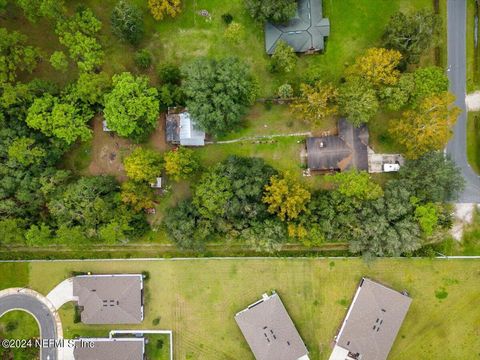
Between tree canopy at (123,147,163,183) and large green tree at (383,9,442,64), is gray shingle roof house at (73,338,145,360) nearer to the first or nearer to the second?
tree canopy at (123,147,163,183)

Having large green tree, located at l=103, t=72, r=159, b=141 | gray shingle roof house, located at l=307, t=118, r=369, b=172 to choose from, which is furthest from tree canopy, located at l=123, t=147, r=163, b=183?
gray shingle roof house, located at l=307, t=118, r=369, b=172

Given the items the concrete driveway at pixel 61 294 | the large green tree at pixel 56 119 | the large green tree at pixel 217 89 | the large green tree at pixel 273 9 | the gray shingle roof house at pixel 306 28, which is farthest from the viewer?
the concrete driveway at pixel 61 294

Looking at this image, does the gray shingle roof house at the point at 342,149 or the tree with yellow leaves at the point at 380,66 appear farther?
the gray shingle roof house at the point at 342,149

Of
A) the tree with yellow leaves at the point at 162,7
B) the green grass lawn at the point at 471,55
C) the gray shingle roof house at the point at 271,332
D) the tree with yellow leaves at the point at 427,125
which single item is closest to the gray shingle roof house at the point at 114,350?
the gray shingle roof house at the point at 271,332

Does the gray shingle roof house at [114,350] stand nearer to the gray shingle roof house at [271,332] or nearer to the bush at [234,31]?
the gray shingle roof house at [271,332]

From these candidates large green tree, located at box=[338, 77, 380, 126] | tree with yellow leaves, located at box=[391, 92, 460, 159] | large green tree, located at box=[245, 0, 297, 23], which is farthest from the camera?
large green tree, located at box=[245, 0, 297, 23]
